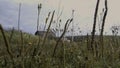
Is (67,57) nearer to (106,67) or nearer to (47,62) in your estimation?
(106,67)

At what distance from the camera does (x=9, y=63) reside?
421cm

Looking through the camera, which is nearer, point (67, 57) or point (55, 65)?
point (55, 65)

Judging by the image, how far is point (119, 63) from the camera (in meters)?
5.09

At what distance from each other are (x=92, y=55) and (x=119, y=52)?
1.46m

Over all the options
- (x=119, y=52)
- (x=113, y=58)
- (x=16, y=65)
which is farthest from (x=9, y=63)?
(x=119, y=52)

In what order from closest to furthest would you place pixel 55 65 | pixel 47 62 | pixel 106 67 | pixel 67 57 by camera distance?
pixel 47 62 → pixel 55 65 → pixel 106 67 → pixel 67 57

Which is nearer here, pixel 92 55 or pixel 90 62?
pixel 90 62

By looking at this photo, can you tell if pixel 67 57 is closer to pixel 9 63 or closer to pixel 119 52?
pixel 119 52

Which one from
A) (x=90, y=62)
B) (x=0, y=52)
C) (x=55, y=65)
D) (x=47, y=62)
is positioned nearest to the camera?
(x=47, y=62)

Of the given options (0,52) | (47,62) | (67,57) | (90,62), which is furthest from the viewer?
(67,57)

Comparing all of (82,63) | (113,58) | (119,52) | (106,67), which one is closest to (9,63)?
(82,63)

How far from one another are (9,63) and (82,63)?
831 millimetres

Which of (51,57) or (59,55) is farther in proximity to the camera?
(59,55)

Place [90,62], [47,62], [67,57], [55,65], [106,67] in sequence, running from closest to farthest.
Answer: [47,62]
[90,62]
[55,65]
[106,67]
[67,57]
